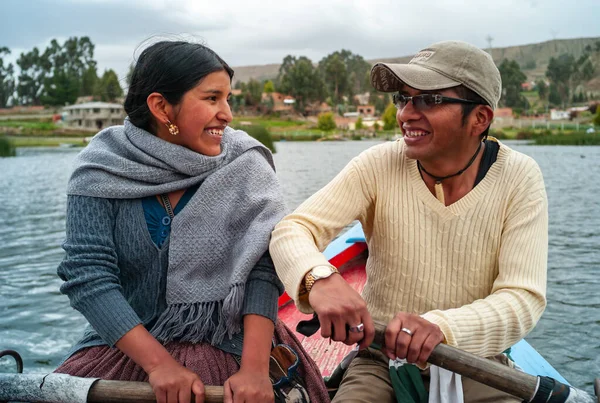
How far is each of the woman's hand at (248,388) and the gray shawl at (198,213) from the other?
0.21 metres

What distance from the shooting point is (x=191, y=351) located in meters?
1.93

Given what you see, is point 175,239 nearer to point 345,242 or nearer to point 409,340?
point 409,340

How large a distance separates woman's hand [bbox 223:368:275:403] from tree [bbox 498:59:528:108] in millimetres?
107959

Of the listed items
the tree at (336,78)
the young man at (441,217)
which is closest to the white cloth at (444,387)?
the young man at (441,217)

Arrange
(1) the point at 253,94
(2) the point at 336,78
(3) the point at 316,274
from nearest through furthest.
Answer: (3) the point at 316,274, (1) the point at 253,94, (2) the point at 336,78

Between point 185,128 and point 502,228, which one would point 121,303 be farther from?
point 502,228

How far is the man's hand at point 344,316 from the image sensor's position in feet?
5.38

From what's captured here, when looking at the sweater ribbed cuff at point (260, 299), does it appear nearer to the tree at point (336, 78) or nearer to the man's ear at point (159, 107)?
the man's ear at point (159, 107)

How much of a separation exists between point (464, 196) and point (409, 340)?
66 centimetres

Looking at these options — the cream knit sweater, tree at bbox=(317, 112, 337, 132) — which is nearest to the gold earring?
the cream knit sweater

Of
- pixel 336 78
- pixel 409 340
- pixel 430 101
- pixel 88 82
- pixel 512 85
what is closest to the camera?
pixel 409 340

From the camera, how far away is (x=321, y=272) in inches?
69.6

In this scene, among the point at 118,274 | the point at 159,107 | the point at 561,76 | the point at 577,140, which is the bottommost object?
the point at 577,140

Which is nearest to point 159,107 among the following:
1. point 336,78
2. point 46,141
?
point 46,141
